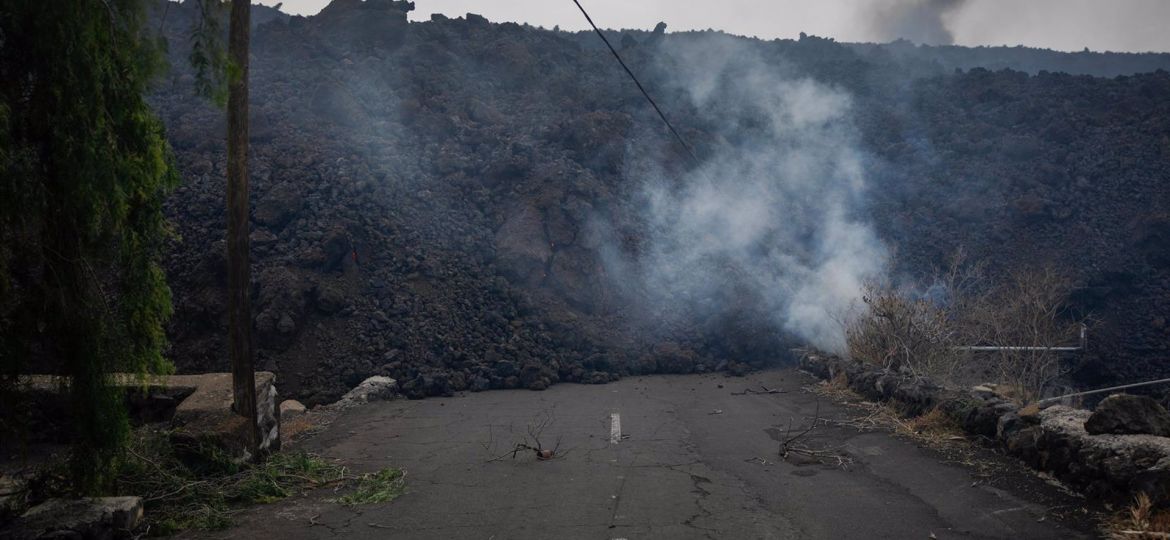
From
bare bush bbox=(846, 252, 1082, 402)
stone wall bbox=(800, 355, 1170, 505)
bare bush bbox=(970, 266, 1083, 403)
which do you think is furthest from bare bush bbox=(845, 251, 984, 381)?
stone wall bbox=(800, 355, 1170, 505)

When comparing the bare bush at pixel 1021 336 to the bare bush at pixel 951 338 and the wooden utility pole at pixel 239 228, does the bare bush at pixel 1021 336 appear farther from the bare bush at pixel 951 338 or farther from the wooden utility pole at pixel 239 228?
the wooden utility pole at pixel 239 228

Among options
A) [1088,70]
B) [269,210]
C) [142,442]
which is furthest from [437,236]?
[1088,70]

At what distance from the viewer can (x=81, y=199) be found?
5328 mm

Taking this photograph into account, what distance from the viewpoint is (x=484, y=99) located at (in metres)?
25.6

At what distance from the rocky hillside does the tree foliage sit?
22.4 ft

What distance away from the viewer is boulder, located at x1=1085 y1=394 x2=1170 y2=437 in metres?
6.00

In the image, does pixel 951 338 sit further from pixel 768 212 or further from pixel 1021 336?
pixel 768 212

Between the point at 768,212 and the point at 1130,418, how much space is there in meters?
17.0

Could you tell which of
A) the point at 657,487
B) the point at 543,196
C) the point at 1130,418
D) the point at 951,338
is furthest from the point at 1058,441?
the point at 543,196

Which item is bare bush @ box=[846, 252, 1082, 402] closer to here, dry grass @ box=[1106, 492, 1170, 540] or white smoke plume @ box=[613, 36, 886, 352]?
white smoke plume @ box=[613, 36, 886, 352]

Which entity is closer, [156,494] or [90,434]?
[90,434]

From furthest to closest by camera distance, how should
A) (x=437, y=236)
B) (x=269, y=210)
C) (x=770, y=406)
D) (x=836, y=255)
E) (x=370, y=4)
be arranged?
(x=370, y=4) → (x=836, y=255) → (x=437, y=236) → (x=269, y=210) → (x=770, y=406)

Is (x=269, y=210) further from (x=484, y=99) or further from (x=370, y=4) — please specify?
(x=370, y=4)

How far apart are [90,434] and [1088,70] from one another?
63.5 metres
